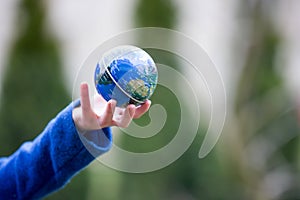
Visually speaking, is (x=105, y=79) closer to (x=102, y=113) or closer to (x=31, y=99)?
(x=102, y=113)

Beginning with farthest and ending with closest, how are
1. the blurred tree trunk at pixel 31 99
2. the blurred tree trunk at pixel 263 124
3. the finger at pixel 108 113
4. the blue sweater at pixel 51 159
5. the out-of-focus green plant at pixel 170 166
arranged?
the out-of-focus green plant at pixel 170 166 → the blurred tree trunk at pixel 263 124 → the blurred tree trunk at pixel 31 99 → the blue sweater at pixel 51 159 → the finger at pixel 108 113

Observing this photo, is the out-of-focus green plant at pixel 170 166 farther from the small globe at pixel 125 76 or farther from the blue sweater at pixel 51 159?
the small globe at pixel 125 76

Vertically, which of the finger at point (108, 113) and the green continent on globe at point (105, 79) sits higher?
the green continent on globe at point (105, 79)

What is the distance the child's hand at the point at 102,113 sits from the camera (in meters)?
1.33

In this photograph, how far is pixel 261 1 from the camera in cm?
528

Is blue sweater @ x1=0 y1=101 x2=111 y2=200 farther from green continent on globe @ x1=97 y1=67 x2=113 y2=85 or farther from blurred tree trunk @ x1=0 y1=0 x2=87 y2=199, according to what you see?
blurred tree trunk @ x1=0 y1=0 x2=87 y2=199

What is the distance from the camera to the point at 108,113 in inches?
52.6

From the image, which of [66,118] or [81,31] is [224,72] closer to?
[81,31]

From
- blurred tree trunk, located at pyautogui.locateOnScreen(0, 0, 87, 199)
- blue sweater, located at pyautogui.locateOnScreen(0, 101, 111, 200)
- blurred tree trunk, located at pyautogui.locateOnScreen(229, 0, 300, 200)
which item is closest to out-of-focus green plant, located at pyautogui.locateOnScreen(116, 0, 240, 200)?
blurred tree trunk, located at pyautogui.locateOnScreen(229, 0, 300, 200)

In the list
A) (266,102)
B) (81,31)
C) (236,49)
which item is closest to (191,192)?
(266,102)

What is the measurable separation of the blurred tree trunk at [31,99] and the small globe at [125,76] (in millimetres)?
3138

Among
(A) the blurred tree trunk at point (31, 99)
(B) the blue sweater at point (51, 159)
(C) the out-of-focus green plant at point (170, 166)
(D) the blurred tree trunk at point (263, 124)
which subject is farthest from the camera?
(C) the out-of-focus green plant at point (170, 166)

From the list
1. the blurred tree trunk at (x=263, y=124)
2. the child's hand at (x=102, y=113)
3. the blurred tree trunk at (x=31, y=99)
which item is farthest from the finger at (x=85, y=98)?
the blurred tree trunk at (x=263, y=124)

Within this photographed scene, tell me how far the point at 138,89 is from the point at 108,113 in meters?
0.08
